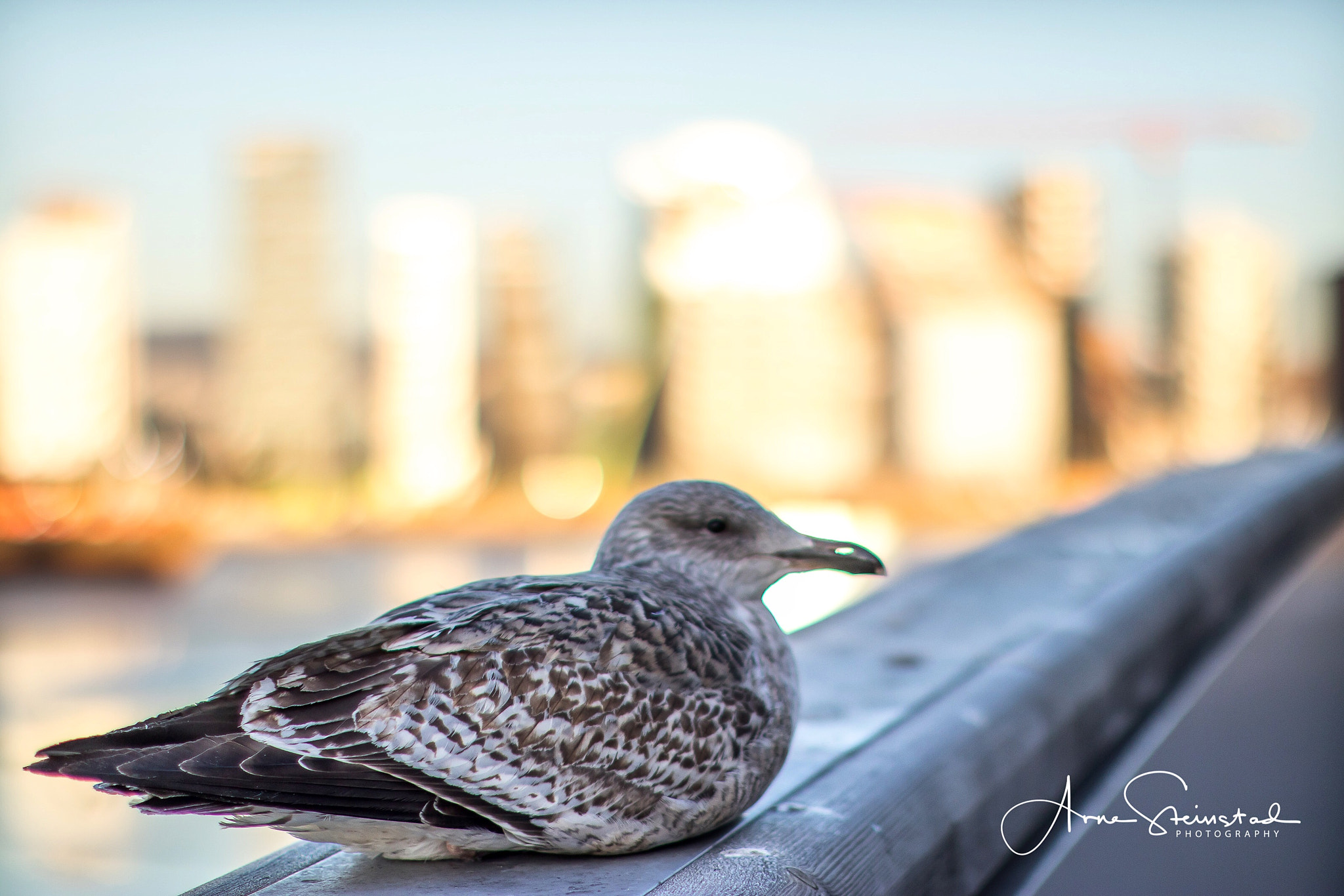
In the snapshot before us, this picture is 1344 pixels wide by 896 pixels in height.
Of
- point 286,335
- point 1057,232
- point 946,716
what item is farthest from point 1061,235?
point 946,716

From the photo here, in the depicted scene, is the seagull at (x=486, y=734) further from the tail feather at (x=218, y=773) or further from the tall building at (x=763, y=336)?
the tall building at (x=763, y=336)

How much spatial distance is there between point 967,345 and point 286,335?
55.6 metres

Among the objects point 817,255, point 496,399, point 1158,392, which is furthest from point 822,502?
point 496,399

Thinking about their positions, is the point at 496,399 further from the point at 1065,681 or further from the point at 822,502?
the point at 1065,681

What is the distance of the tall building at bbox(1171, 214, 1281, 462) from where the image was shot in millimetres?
68625

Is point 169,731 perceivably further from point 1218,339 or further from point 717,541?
point 1218,339

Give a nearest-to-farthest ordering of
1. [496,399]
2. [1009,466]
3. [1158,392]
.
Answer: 1. [1158,392]
2. [1009,466]
3. [496,399]

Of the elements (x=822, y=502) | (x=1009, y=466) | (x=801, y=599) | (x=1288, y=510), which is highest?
(x=1288, y=510)

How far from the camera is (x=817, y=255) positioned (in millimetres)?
70438

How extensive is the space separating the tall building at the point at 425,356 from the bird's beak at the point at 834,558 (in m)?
75.0

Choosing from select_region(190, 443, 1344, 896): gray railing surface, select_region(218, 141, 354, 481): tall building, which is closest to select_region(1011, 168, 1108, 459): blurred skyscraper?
Result: select_region(218, 141, 354, 481): tall building

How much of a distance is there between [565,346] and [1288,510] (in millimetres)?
93943

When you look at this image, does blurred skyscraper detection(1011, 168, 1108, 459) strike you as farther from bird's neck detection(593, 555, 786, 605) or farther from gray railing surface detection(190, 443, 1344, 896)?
bird's neck detection(593, 555, 786, 605)

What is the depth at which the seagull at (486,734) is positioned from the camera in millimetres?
1254
